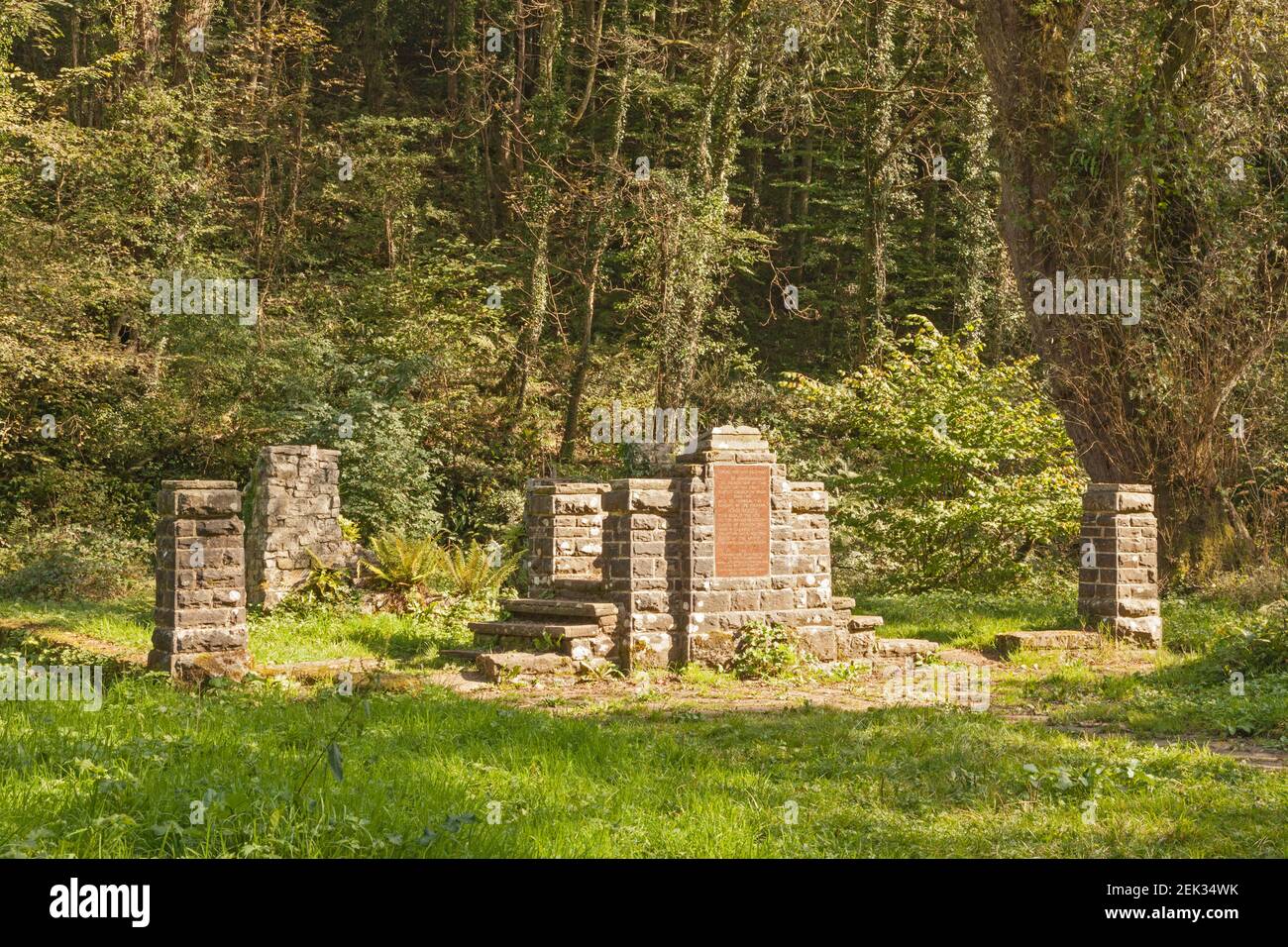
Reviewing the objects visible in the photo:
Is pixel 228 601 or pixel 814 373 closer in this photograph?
pixel 228 601

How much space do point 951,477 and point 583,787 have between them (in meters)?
12.7

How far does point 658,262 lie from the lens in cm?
2197

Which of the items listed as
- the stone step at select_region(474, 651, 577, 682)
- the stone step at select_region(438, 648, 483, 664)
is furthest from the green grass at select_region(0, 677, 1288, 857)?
the stone step at select_region(438, 648, 483, 664)

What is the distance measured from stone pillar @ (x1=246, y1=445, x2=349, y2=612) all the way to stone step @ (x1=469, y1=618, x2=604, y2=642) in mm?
4200

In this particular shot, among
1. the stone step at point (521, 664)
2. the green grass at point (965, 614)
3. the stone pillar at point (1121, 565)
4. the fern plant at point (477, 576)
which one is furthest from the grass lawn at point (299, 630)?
the stone pillar at point (1121, 565)

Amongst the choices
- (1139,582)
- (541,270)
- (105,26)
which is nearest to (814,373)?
(541,270)

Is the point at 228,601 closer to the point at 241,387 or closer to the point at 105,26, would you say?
the point at 241,387

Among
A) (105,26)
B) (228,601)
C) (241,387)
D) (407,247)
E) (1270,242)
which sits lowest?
(228,601)

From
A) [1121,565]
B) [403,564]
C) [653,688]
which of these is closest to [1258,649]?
[1121,565]

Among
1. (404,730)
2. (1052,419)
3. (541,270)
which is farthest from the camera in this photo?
(541,270)

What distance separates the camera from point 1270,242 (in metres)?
15.9

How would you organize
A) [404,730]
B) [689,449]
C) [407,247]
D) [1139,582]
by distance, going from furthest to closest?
[407,247]
[1139,582]
[689,449]
[404,730]

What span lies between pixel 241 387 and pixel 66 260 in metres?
3.53

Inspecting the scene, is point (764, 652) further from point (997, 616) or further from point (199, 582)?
point (199, 582)
